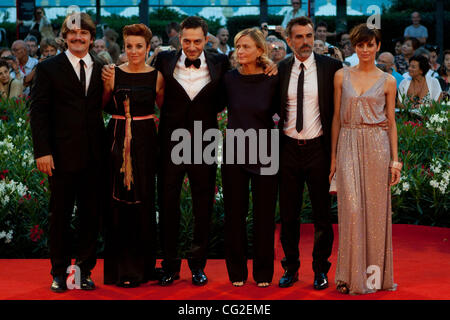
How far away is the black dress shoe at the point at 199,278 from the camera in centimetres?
468

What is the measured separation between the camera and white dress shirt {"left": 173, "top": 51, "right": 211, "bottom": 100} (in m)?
4.64

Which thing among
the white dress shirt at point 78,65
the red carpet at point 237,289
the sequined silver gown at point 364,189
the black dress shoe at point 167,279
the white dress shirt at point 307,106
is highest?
the white dress shirt at point 78,65

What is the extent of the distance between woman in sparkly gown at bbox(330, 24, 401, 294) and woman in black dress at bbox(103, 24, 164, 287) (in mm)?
1301

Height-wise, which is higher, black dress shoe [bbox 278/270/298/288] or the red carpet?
black dress shoe [bbox 278/270/298/288]

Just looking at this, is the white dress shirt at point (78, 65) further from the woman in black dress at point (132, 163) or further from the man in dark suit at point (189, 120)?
the man in dark suit at point (189, 120)

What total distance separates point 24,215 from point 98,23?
7538 mm

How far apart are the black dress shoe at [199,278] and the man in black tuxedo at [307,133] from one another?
0.54 m

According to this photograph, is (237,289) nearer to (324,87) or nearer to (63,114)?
(324,87)

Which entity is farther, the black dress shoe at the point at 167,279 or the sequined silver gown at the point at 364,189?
the black dress shoe at the point at 167,279

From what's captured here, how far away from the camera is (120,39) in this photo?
1445cm

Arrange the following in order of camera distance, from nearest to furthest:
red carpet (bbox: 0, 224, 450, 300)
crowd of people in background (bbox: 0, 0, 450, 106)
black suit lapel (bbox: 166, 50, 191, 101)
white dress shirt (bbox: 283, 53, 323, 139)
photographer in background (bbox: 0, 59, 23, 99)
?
red carpet (bbox: 0, 224, 450, 300) < white dress shirt (bbox: 283, 53, 323, 139) < black suit lapel (bbox: 166, 50, 191, 101) < crowd of people in background (bbox: 0, 0, 450, 106) < photographer in background (bbox: 0, 59, 23, 99)

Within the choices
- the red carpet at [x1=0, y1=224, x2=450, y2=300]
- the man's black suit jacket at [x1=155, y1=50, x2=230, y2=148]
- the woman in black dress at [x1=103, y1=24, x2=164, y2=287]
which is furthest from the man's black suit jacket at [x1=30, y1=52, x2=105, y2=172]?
the red carpet at [x1=0, y1=224, x2=450, y2=300]

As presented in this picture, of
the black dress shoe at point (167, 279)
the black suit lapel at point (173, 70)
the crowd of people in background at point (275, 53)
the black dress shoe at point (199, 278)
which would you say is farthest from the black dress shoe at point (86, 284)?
the crowd of people in background at point (275, 53)

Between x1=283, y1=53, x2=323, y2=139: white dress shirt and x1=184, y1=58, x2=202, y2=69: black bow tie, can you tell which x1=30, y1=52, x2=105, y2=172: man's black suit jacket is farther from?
x1=283, y1=53, x2=323, y2=139: white dress shirt
